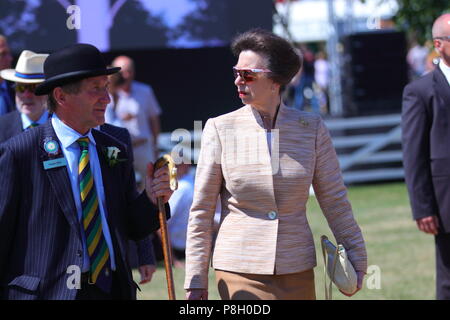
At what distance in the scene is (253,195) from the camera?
14.7 feet

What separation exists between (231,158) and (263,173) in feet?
0.57

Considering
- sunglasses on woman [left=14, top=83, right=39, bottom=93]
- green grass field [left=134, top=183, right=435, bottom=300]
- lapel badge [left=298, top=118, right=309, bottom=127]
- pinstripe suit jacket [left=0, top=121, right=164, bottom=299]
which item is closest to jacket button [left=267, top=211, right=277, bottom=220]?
lapel badge [left=298, top=118, right=309, bottom=127]

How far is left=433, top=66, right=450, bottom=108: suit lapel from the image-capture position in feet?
21.4

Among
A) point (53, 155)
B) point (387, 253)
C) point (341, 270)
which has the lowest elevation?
point (387, 253)

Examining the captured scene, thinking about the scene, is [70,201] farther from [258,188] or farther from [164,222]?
[258,188]

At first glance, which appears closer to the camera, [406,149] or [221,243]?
[221,243]

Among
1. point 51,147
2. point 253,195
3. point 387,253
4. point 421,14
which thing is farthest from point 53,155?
point 421,14

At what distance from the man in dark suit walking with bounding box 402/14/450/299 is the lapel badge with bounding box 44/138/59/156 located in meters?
3.26

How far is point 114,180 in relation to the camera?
14.3ft

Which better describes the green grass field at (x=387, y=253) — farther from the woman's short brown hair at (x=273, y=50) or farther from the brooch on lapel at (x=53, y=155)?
the brooch on lapel at (x=53, y=155)

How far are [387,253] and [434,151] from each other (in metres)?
3.99
